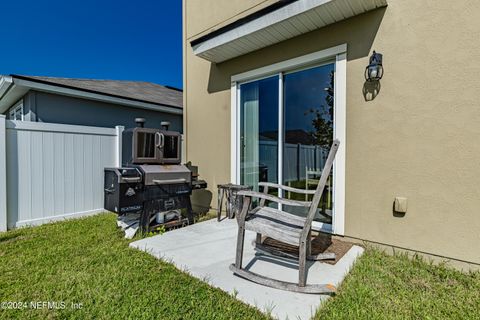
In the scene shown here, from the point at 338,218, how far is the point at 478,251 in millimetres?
1402

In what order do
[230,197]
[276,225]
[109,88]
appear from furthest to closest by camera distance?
[109,88]
[230,197]
[276,225]

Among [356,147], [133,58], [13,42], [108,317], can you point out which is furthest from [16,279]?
[13,42]

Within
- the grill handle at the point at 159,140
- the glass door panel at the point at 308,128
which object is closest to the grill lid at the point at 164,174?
the grill handle at the point at 159,140

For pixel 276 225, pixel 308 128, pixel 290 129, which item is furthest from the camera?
pixel 290 129

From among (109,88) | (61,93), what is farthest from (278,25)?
(109,88)

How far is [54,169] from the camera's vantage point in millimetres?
4469

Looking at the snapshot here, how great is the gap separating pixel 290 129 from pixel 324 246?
1.80m

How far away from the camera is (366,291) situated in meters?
2.20

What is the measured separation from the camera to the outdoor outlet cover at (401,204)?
289 centimetres

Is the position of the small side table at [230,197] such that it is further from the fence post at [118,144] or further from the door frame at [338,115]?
the fence post at [118,144]

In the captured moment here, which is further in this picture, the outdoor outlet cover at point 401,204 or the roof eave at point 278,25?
the roof eave at point 278,25

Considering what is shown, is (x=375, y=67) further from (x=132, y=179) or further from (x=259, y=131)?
(x=132, y=179)

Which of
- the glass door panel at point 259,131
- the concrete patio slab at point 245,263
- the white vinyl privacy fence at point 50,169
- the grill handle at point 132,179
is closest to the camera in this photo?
the concrete patio slab at point 245,263

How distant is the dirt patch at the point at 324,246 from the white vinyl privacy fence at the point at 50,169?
3.82 meters
